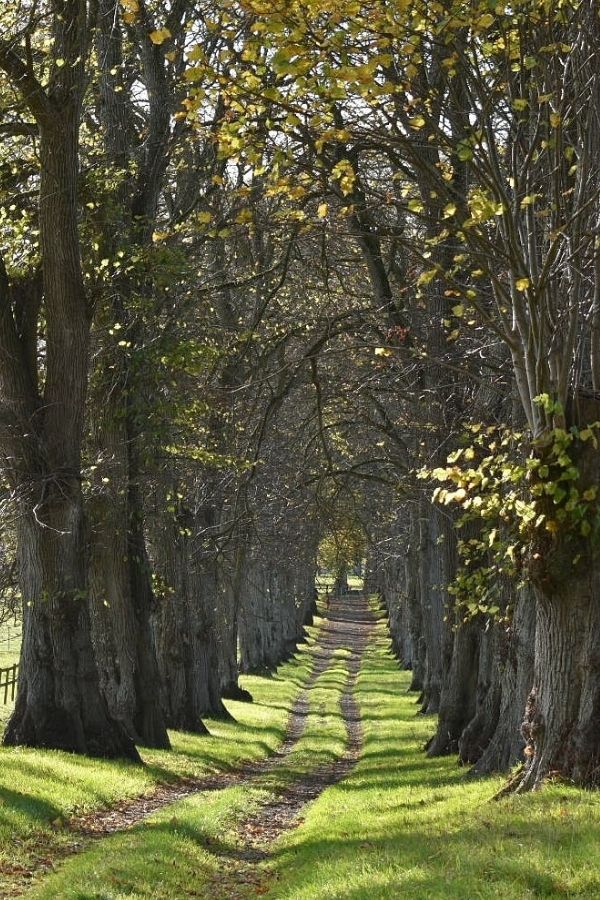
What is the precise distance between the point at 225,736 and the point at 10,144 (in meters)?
15.3

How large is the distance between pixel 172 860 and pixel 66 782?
4.45 m

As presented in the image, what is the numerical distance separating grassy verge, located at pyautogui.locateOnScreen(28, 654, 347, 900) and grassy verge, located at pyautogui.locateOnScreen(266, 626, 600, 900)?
587mm

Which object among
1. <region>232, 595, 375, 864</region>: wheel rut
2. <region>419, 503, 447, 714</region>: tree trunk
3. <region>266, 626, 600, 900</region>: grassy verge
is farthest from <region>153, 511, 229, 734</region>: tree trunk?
<region>266, 626, 600, 900</region>: grassy verge

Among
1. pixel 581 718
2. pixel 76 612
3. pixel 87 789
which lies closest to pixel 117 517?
pixel 76 612

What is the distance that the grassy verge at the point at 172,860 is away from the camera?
9.82 m

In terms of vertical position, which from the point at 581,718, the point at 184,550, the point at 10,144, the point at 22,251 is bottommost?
the point at 581,718

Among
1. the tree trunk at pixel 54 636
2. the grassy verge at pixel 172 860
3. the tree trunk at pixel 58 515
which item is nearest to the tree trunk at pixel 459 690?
the grassy verge at pixel 172 860

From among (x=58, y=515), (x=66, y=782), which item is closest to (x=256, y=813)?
(x=66, y=782)

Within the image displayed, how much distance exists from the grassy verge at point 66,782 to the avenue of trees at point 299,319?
98 cm

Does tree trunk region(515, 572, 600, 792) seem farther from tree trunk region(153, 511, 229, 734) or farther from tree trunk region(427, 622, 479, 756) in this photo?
tree trunk region(153, 511, 229, 734)

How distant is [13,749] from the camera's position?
17312mm

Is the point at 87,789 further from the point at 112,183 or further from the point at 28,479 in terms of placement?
Result: the point at 112,183

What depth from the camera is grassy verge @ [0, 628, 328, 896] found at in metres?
12.0

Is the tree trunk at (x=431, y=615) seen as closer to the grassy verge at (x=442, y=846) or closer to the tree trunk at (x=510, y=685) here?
the tree trunk at (x=510, y=685)
